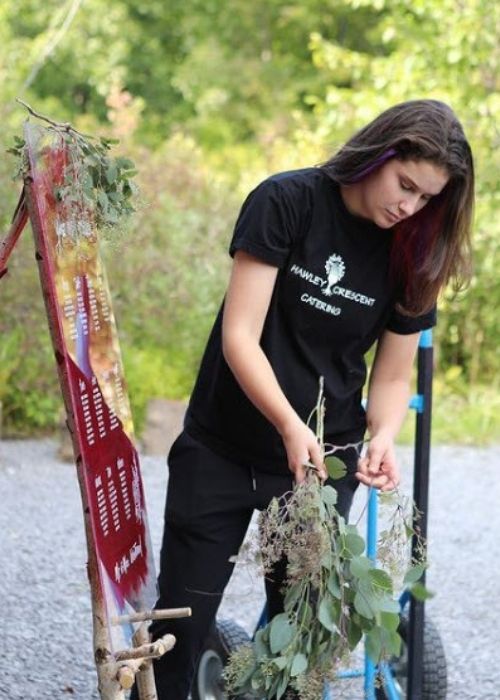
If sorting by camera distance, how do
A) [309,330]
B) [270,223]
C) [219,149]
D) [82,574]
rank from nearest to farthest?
[270,223], [309,330], [82,574], [219,149]

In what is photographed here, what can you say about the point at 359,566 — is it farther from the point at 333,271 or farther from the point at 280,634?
the point at 333,271

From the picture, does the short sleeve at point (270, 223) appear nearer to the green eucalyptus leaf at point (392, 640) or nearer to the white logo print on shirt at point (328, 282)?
the white logo print on shirt at point (328, 282)

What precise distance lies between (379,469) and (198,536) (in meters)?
0.38

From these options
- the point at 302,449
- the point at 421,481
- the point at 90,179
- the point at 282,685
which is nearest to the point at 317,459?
the point at 302,449

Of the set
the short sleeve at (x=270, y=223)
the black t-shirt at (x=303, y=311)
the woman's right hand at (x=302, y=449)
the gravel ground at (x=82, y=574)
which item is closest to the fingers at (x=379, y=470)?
the black t-shirt at (x=303, y=311)

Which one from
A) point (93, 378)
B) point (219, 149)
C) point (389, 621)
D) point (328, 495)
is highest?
point (219, 149)

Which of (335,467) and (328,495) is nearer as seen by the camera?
(328,495)

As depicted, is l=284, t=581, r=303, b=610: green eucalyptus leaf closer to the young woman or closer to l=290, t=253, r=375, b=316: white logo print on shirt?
the young woman

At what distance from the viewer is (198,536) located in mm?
2486

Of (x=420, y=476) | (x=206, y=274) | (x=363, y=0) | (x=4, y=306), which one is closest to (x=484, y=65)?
(x=363, y=0)

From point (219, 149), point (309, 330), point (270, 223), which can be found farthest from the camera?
point (219, 149)

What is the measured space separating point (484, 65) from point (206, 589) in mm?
7371

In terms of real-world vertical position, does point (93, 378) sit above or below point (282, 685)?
above

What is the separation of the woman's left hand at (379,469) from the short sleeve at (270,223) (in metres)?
0.43
